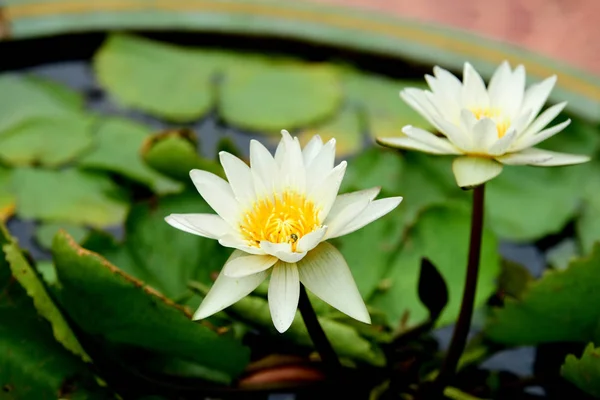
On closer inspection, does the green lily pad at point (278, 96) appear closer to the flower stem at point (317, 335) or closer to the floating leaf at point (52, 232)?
the floating leaf at point (52, 232)

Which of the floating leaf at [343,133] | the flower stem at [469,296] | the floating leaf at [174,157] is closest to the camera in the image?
the flower stem at [469,296]

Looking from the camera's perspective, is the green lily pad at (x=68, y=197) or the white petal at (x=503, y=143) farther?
the green lily pad at (x=68, y=197)

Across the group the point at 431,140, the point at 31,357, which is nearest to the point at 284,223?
the point at 431,140

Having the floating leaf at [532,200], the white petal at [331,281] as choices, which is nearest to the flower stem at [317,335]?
the white petal at [331,281]

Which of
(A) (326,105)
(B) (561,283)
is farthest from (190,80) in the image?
(B) (561,283)

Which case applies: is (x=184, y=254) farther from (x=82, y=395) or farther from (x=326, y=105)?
(x=326, y=105)

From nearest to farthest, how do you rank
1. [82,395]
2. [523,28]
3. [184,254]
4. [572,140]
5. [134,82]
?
[82,395] < [184,254] < [572,140] < [134,82] < [523,28]

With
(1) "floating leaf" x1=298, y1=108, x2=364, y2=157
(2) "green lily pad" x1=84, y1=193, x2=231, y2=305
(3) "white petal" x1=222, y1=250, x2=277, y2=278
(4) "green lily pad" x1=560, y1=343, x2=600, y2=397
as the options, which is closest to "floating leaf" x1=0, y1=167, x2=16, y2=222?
(2) "green lily pad" x1=84, y1=193, x2=231, y2=305

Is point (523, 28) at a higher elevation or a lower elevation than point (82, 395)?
higher
